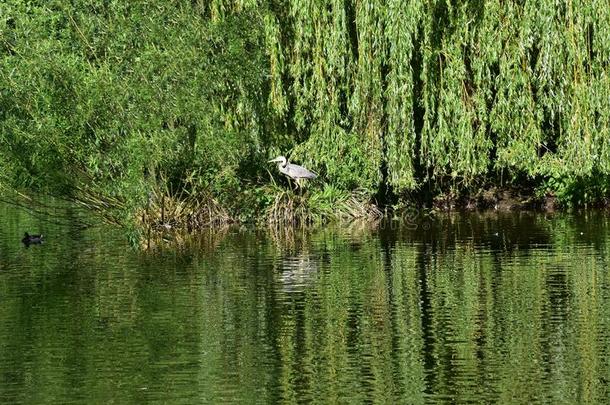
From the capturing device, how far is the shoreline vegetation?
24516 millimetres

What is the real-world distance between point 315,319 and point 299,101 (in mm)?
11672

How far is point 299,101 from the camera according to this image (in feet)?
88.9

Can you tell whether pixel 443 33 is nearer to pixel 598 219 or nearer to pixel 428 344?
pixel 598 219

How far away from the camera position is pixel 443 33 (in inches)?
1036

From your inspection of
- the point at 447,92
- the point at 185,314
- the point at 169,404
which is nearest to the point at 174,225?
the point at 447,92

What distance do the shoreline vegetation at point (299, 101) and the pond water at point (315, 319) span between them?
1943 mm

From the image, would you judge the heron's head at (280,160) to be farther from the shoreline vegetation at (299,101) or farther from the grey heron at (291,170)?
the shoreline vegetation at (299,101)

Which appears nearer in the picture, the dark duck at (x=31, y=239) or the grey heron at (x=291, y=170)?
the dark duck at (x=31, y=239)

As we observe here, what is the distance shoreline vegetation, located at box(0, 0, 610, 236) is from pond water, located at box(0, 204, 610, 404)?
194 centimetres

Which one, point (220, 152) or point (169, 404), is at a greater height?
point (220, 152)

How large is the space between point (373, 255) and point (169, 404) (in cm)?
1033

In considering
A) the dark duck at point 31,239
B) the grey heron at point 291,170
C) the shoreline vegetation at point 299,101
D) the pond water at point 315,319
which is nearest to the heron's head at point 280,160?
the grey heron at point 291,170

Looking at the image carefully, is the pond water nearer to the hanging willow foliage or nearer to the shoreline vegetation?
the shoreline vegetation

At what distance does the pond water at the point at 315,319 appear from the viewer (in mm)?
12461
